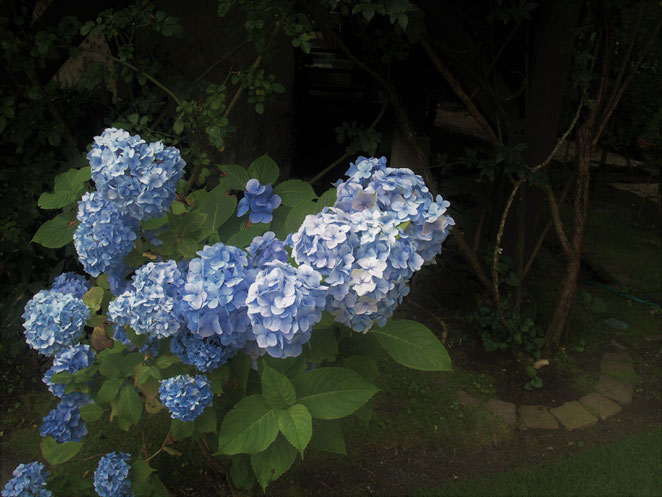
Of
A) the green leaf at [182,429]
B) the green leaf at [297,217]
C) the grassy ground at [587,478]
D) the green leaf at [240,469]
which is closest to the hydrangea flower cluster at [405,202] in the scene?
the green leaf at [297,217]

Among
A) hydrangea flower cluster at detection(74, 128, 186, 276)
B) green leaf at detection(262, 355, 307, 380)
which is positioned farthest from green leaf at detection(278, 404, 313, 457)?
hydrangea flower cluster at detection(74, 128, 186, 276)

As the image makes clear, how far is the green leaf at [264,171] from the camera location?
5.33 ft

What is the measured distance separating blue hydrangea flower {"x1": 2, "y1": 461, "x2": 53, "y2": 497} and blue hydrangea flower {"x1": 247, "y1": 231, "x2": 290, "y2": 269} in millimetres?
1098

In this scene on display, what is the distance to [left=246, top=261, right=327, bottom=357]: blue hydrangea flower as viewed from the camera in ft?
3.50

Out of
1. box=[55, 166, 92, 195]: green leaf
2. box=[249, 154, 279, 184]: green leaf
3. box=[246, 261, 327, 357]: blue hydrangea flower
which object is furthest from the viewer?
box=[249, 154, 279, 184]: green leaf

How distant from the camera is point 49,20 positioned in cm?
270

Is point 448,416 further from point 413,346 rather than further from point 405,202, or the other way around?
point 405,202

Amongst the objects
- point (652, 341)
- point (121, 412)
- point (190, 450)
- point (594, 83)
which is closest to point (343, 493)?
point (190, 450)

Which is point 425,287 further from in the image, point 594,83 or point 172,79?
point 172,79

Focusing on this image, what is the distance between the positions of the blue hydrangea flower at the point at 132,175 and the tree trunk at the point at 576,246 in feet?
8.55

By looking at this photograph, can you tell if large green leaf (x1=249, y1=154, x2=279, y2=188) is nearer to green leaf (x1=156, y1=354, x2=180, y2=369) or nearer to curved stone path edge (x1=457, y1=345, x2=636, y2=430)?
green leaf (x1=156, y1=354, x2=180, y2=369)

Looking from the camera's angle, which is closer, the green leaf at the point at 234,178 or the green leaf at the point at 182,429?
the green leaf at the point at 182,429

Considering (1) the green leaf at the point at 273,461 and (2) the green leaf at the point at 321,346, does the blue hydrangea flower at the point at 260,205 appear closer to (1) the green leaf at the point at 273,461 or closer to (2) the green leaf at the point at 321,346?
(2) the green leaf at the point at 321,346

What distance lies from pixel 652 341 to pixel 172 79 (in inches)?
130
